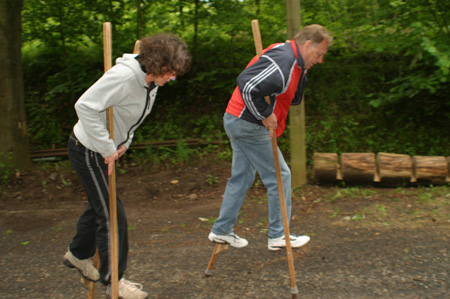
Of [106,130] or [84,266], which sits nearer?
[106,130]

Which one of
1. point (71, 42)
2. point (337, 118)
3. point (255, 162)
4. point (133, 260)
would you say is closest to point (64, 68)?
point (71, 42)

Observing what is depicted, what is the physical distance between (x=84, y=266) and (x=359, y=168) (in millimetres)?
4092

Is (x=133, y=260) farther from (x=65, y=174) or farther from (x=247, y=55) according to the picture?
(x=247, y=55)

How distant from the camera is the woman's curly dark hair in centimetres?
256

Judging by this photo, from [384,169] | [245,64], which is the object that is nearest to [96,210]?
[384,169]

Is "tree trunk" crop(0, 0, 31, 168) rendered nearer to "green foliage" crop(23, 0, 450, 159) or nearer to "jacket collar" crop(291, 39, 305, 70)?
"green foliage" crop(23, 0, 450, 159)

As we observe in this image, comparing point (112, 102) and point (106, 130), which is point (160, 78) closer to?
point (112, 102)

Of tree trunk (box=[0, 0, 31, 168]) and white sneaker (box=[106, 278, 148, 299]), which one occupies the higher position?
tree trunk (box=[0, 0, 31, 168])

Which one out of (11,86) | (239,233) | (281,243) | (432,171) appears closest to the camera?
(281,243)

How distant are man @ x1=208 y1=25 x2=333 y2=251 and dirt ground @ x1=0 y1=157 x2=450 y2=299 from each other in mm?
385

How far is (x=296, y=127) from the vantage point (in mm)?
5668

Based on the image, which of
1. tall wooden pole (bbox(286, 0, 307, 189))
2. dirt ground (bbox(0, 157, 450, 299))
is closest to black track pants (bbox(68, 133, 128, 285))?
dirt ground (bbox(0, 157, 450, 299))

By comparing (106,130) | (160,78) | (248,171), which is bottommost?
(248,171)

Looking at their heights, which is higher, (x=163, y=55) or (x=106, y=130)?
(x=163, y=55)
